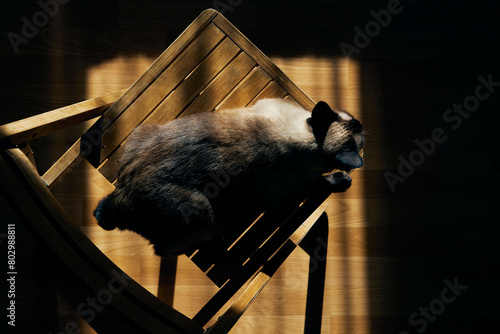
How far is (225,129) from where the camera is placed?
1.46 meters

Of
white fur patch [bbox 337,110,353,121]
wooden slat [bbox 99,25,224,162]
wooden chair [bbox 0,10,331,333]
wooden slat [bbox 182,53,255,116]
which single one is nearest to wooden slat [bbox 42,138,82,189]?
wooden chair [bbox 0,10,331,333]

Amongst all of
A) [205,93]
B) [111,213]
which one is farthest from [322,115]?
[111,213]

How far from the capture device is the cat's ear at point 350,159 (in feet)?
4.66

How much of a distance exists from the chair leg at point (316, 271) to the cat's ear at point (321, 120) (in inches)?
33.3

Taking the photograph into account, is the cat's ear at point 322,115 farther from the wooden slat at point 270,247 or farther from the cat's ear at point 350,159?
the wooden slat at point 270,247

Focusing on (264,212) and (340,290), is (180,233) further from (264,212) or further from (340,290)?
(340,290)

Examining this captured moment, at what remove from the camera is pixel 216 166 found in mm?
1404

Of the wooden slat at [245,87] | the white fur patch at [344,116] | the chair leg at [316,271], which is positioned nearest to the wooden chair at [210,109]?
the wooden slat at [245,87]

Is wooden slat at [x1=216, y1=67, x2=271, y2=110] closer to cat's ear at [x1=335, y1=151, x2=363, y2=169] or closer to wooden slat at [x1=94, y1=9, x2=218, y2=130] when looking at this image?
wooden slat at [x1=94, y1=9, x2=218, y2=130]

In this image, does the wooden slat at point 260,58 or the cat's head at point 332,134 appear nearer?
the cat's head at point 332,134

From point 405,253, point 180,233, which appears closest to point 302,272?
point 405,253

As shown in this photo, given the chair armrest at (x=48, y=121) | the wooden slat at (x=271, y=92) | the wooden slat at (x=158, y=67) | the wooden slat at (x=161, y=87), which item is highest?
the chair armrest at (x=48, y=121)

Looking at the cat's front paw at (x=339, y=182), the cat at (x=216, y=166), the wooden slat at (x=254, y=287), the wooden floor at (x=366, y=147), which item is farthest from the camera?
the wooden floor at (x=366, y=147)

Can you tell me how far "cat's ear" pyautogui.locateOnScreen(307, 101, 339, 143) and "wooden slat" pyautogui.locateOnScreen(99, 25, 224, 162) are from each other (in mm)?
566
